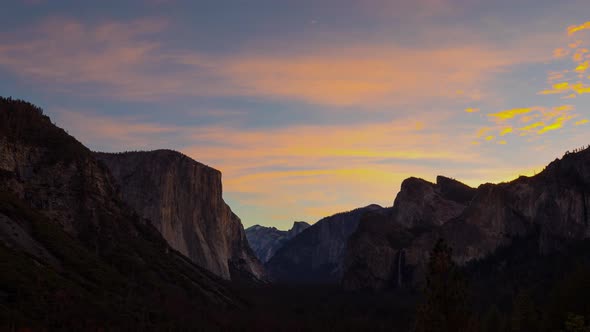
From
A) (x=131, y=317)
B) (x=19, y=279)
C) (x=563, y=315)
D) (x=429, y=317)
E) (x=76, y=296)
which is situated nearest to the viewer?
(x=429, y=317)

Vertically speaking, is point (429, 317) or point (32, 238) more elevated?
point (32, 238)

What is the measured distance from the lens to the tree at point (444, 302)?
5572 cm

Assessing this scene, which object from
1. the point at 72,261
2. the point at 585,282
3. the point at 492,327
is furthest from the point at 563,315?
the point at 72,261

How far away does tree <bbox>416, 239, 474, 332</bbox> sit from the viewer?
55719 millimetres

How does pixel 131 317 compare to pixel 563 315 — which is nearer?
pixel 563 315

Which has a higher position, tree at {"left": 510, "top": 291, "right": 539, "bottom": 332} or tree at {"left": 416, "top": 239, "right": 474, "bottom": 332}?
tree at {"left": 416, "top": 239, "right": 474, "bottom": 332}

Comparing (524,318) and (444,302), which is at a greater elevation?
(444,302)

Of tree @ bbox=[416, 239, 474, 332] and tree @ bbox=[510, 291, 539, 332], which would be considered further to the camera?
tree @ bbox=[510, 291, 539, 332]

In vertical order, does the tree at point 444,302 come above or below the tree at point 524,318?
above

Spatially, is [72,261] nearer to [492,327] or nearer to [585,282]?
[492,327]

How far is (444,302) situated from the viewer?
5653cm

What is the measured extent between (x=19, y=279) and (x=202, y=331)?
5688cm

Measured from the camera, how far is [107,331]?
15738 cm

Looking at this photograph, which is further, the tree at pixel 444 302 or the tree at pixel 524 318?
the tree at pixel 524 318
